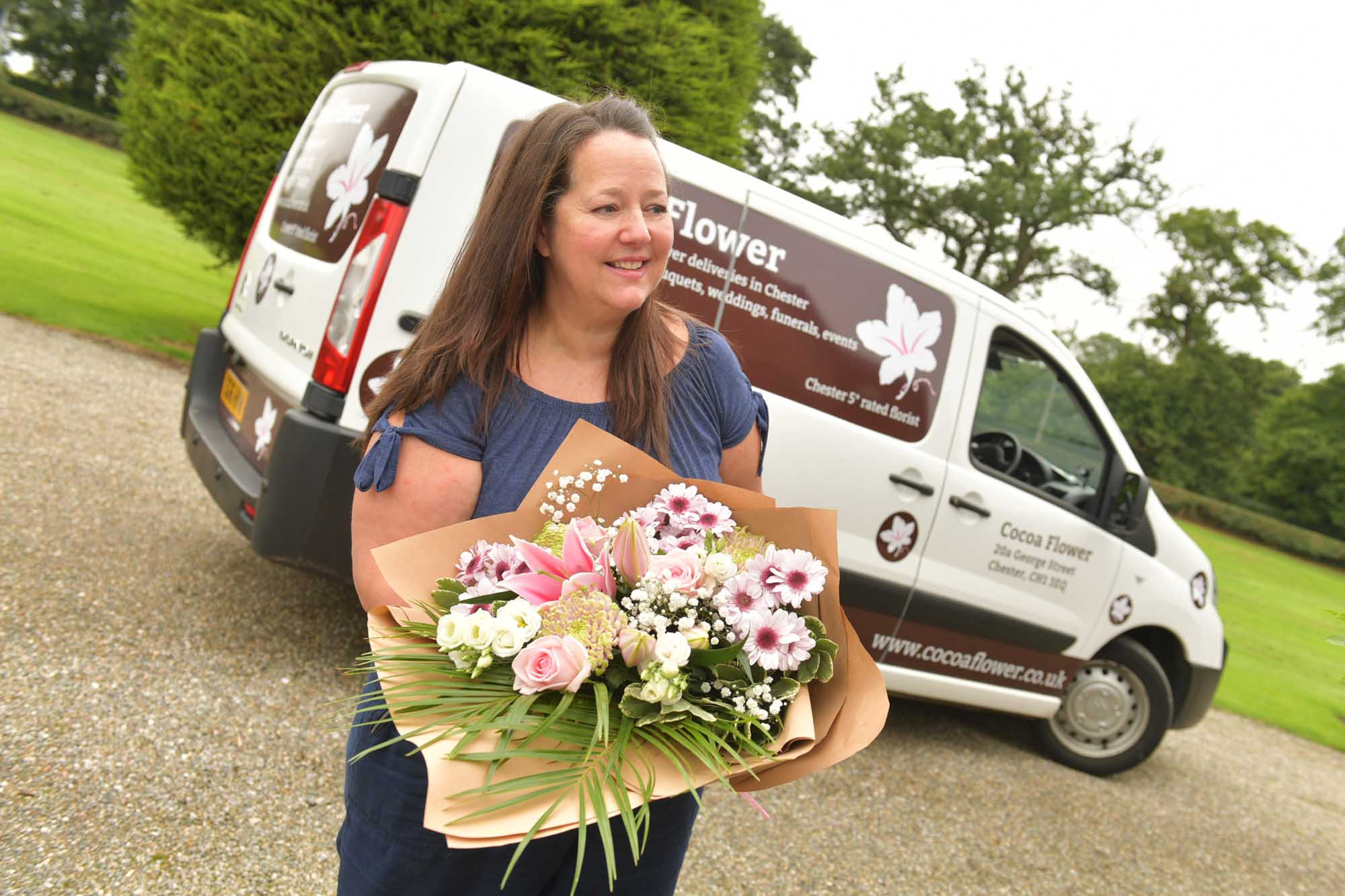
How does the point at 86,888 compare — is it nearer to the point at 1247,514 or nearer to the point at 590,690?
the point at 590,690

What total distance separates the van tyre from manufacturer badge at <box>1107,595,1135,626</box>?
8.2 inches

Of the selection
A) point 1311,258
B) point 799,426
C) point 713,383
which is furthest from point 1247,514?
point 713,383

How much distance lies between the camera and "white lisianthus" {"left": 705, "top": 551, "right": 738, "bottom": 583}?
4.41 ft

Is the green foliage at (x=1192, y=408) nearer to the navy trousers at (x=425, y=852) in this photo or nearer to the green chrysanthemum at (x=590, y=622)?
the navy trousers at (x=425, y=852)

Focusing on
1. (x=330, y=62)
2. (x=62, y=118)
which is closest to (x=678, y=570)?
(x=330, y=62)

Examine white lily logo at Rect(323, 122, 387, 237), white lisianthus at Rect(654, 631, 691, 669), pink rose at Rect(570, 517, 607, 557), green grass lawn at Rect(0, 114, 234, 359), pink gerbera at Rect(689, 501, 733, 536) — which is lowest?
green grass lawn at Rect(0, 114, 234, 359)

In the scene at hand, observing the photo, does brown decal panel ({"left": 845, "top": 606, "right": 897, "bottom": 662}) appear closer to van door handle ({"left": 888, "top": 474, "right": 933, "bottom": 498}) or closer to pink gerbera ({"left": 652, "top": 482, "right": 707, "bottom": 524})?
van door handle ({"left": 888, "top": 474, "right": 933, "bottom": 498})

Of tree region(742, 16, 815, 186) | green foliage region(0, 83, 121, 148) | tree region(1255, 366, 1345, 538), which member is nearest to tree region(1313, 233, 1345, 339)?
tree region(1255, 366, 1345, 538)

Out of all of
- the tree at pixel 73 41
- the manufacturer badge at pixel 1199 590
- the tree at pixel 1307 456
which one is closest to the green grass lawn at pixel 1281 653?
the manufacturer badge at pixel 1199 590

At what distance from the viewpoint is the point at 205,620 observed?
4.08 m

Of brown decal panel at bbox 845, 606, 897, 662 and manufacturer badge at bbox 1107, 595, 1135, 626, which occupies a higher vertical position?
manufacturer badge at bbox 1107, 595, 1135, 626

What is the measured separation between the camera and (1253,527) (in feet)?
94.1

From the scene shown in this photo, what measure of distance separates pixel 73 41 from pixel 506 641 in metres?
57.3

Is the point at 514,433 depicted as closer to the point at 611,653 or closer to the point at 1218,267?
the point at 611,653
